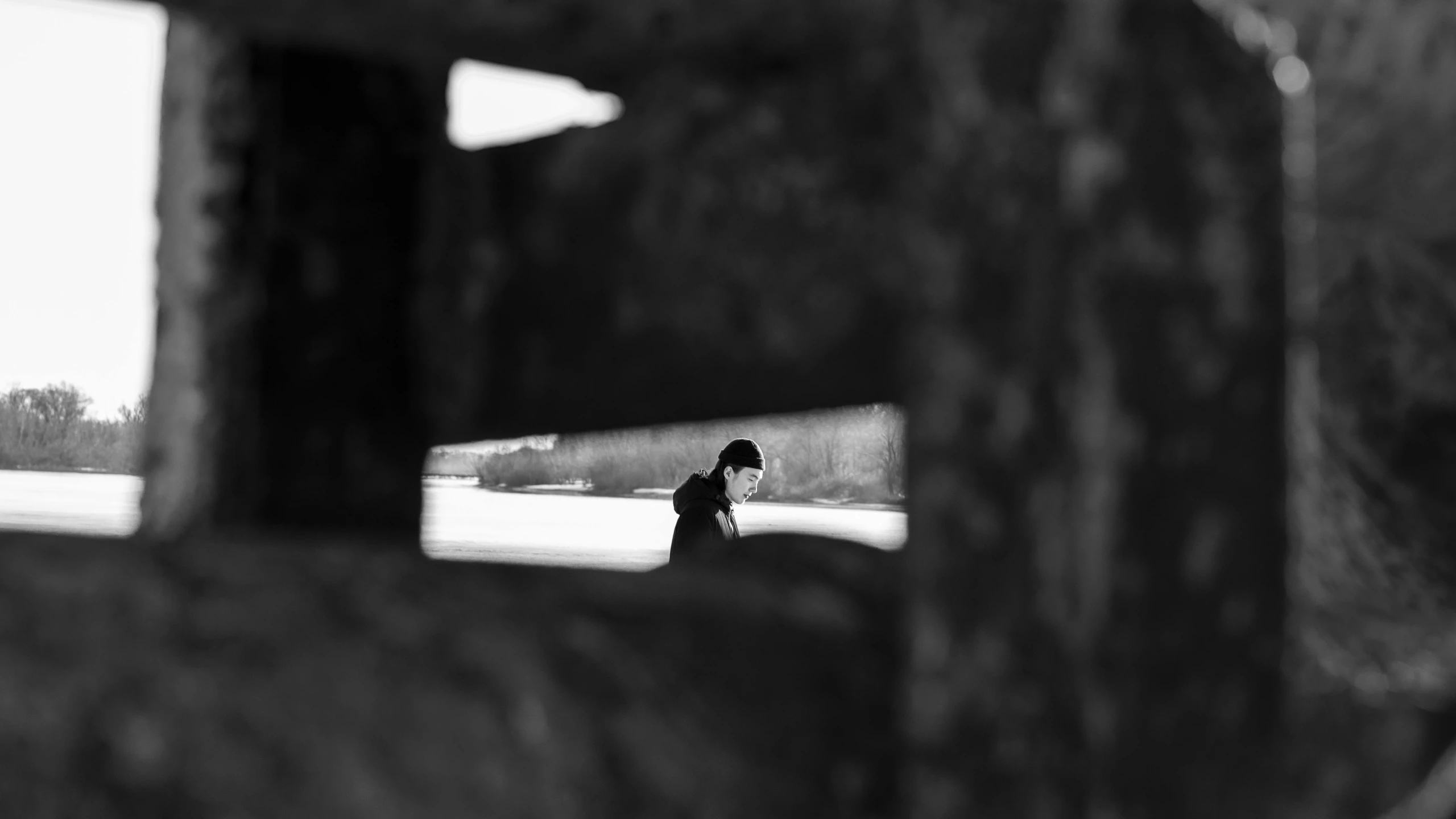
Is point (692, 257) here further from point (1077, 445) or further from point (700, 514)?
point (700, 514)

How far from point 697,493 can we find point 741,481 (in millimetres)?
1337

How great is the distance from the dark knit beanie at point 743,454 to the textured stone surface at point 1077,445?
7306 millimetres

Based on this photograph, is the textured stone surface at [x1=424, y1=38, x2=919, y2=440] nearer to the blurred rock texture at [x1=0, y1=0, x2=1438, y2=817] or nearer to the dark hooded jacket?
the blurred rock texture at [x1=0, y1=0, x2=1438, y2=817]

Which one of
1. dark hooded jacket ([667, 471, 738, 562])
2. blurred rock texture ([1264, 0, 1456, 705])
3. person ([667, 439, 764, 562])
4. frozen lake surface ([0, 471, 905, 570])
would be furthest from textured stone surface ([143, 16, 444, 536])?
frozen lake surface ([0, 471, 905, 570])

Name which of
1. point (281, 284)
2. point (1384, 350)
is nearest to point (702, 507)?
point (1384, 350)

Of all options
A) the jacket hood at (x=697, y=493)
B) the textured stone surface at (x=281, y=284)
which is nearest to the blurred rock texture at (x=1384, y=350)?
the textured stone surface at (x=281, y=284)

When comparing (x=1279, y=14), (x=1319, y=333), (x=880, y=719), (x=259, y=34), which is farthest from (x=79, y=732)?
(x=1319, y=333)

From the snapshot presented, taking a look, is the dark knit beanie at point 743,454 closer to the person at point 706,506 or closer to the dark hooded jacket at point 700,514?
the person at point 706,506

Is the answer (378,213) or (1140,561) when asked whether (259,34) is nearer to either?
(378,213)

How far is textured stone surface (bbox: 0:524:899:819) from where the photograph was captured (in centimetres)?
62

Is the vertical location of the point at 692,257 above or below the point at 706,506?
above

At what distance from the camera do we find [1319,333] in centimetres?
129

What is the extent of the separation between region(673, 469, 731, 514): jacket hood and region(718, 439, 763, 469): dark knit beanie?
683 mm

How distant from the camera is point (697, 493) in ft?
23.8
